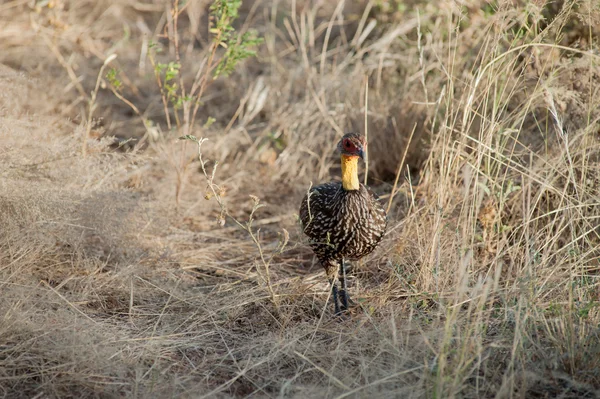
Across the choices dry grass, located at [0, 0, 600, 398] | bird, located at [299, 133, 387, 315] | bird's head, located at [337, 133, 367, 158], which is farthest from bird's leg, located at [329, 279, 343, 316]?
bird's head, located at [337, 133, 367, 158]

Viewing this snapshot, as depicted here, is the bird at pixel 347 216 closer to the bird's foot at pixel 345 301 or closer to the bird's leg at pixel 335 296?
the bird's leg at pixel 335 296

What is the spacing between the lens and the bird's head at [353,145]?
12.7ft

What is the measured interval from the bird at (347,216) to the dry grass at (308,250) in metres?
0.33

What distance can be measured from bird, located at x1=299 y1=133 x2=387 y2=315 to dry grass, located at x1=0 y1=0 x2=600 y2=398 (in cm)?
33

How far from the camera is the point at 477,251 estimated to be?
441cm

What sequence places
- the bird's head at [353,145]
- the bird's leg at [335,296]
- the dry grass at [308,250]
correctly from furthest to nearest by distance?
1. the bird's leg at [335,296]
2. the bird's head at [353,145]
3. the dry grass at [308,250]

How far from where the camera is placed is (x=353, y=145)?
3.88 m

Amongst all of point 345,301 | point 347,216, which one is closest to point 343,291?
point 345,301

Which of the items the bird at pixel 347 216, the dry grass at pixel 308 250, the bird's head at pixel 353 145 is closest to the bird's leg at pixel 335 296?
the bird at pixel 347 216

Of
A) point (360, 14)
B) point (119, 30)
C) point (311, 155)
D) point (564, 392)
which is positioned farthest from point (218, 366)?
point (119, 30)

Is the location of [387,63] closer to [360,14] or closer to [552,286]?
[360,14]

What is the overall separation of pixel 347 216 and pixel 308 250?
49.3 inches

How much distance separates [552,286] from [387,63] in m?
3.24

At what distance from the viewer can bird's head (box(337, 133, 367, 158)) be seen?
3.86 meters
